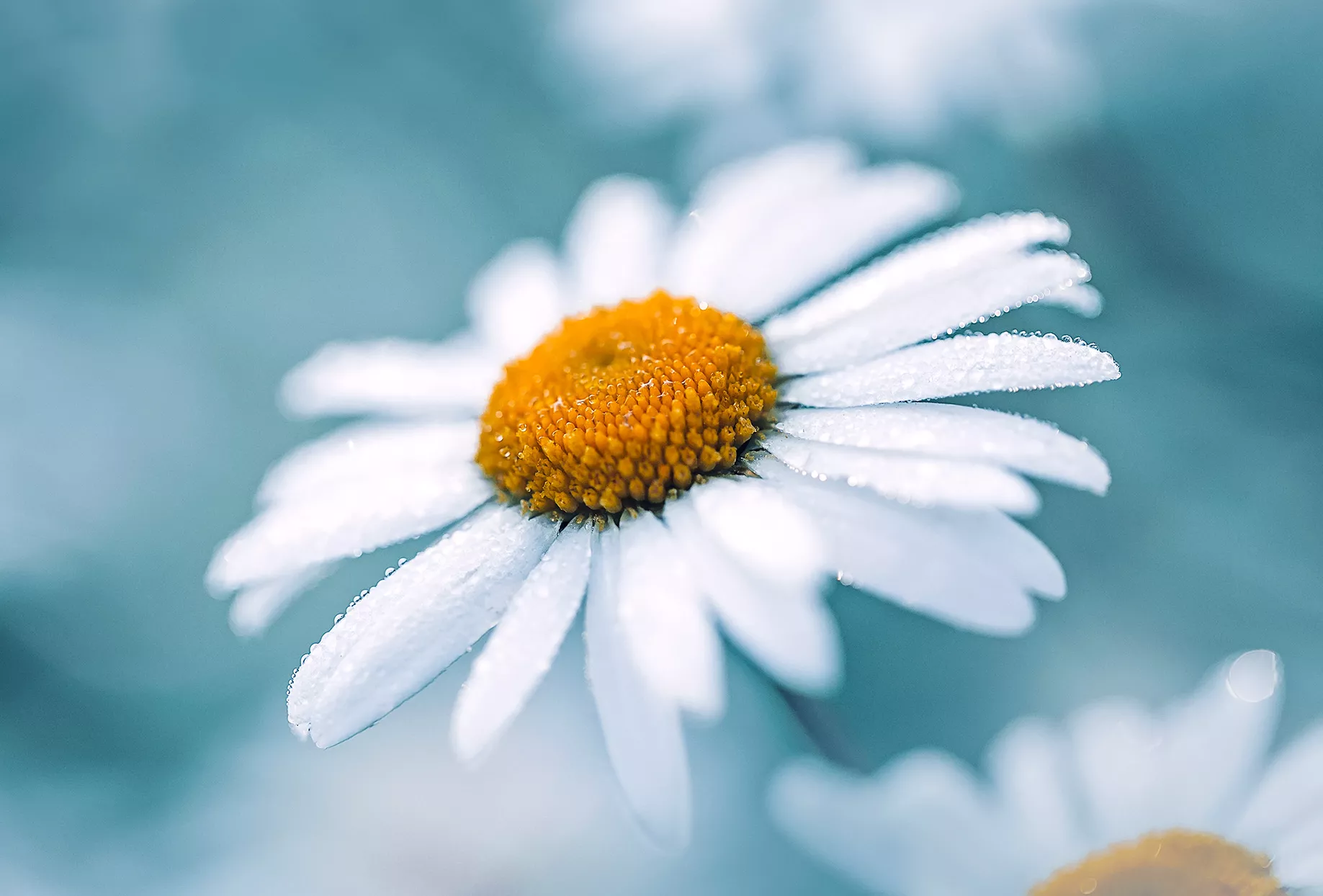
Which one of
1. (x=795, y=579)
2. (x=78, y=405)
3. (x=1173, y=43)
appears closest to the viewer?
(x=795, y=579)

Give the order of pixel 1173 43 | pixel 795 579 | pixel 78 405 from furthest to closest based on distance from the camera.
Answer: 1. pixel 78 405
2. pixel 1173 43
3. pixel 795 579

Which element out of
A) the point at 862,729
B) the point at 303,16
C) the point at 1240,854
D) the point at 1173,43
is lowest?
the point at 1240,854

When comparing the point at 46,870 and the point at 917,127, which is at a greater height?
the point at 917,127

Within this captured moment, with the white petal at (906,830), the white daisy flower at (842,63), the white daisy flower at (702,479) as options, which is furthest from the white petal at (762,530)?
the white daisy flower at (842,63)

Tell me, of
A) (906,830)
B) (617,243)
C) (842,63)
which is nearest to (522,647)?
(906,830)

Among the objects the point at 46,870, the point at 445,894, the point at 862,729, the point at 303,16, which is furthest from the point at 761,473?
the point at 303,16

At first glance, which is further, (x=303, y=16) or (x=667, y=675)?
(x=303, y=16)

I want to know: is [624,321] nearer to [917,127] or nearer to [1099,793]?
[1099,793]
